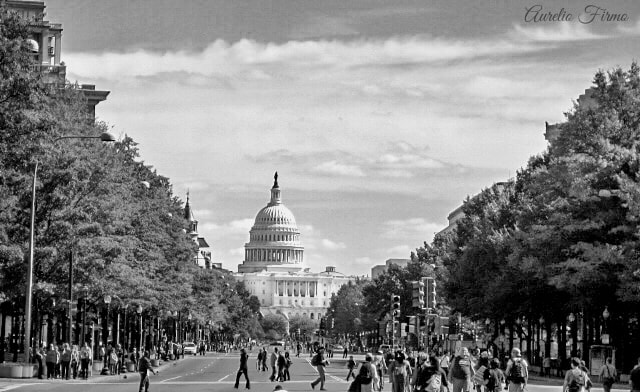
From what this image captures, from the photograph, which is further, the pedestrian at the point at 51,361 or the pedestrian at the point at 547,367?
the pedestrian at the point at 547,367

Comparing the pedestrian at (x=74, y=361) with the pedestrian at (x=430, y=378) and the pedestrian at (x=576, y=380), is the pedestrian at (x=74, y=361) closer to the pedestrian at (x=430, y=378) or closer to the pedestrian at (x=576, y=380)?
the pedestrian at (x=430, y=378)

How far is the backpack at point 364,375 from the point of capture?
114 ft

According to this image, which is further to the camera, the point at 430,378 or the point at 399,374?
the point at 399,374

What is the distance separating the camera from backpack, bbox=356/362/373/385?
114 feet

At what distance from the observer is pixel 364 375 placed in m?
34.9

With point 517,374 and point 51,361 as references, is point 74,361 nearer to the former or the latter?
point 51,361

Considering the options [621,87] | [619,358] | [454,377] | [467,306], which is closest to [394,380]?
[454,377]

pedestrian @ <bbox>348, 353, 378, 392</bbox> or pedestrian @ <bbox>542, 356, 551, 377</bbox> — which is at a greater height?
pedestrian @ <bbox>348, 353, 378, 392</bbox>

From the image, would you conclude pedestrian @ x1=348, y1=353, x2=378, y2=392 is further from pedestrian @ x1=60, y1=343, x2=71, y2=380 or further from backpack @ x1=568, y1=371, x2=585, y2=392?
pedestrian @ x1=60, y1=343, x2=71, y2=380

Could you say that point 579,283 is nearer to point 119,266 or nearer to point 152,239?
point 119,266

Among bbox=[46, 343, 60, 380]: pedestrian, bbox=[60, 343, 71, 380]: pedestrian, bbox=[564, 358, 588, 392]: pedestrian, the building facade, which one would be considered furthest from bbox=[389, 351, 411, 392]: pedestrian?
the building facade

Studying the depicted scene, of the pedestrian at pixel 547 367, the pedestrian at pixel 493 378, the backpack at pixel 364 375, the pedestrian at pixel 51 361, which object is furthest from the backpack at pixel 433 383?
the pedestrian at pixel 547 367

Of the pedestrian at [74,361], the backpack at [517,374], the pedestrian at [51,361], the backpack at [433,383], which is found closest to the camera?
the backpack at [433,383]

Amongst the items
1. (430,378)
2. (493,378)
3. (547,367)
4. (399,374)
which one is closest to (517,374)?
(493,378)
